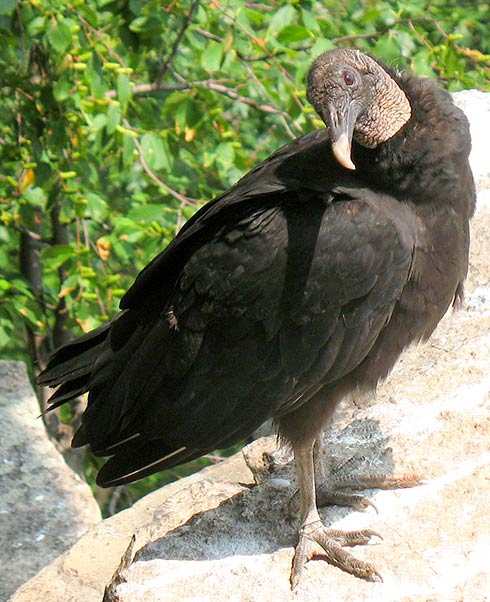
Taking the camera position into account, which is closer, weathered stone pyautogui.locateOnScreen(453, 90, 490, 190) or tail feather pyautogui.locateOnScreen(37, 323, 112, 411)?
tail feather pyautogui.locateOnScreen(37, 323, 112, 411)

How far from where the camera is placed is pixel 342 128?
2307 millimetres

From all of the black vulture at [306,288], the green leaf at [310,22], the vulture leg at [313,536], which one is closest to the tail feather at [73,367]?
the black vulture at [306,288]

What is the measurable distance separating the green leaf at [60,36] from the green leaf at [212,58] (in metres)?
0.52

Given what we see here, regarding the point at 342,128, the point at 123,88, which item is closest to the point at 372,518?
the point at 342,128

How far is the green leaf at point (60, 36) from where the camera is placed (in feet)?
11.1

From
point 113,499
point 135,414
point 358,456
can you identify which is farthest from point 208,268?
point 113,499

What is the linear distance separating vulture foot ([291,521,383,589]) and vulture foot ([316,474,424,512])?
15 centimetres

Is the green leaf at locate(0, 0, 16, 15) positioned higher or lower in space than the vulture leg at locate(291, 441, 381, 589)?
higher

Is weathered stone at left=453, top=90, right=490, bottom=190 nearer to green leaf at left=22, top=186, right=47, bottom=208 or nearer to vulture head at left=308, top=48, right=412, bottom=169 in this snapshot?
vulture head at left=308, top=48, right=412, bottom=169

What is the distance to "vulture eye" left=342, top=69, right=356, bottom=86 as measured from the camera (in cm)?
242

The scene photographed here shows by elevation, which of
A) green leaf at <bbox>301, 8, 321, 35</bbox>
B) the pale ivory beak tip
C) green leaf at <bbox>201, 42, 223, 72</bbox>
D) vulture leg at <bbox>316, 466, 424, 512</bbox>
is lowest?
vulture leg at <bbox>316, 466, 424, 512</bbox>

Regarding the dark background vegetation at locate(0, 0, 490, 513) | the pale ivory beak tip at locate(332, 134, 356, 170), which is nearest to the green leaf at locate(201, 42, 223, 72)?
the dark background vegetation at locate(0, 0, 490, 513)

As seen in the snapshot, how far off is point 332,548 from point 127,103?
204 cm

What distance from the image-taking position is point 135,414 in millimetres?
2707
